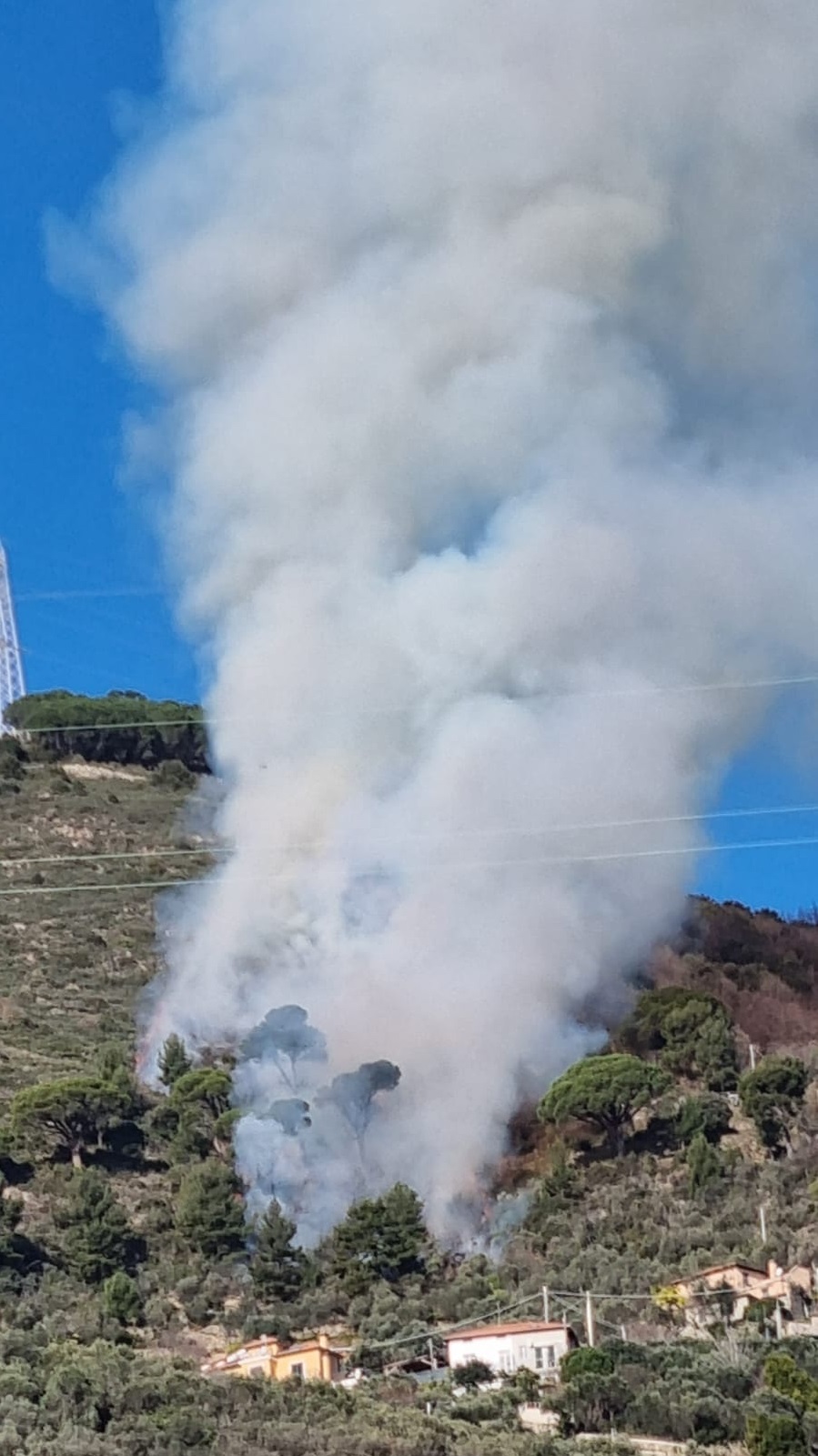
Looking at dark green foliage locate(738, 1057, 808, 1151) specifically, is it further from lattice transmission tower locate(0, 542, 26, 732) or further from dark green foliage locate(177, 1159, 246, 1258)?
lattice transmission tower locate(0, 542, 26, 732)

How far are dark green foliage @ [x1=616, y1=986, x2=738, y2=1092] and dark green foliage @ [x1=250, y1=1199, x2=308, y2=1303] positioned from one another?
14.2 meters

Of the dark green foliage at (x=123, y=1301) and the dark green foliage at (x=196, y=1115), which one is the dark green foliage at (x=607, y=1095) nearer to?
the dark green foliage at (x=196, y=1115)

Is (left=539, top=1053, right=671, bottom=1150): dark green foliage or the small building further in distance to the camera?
(left=539, top=1053, right=671, bottom=1150): dark green foliage

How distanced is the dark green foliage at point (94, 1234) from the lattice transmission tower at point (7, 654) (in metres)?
41.2

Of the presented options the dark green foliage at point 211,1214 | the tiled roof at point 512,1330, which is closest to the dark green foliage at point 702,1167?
the dark green foliage at point 211,1214

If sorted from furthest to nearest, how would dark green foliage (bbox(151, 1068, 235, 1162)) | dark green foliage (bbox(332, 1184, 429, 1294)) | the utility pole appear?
dark green foliage (bbox(151, 1068, 235, 1162)), dark green foliage (bbox(332, 1184, 429, 1294)), the utility pole

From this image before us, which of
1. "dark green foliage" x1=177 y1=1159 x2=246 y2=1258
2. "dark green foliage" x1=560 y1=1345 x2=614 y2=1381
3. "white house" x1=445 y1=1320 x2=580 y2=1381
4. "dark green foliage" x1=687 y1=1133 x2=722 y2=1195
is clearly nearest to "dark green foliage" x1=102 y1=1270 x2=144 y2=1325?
"dark green foliage" x1=177 y1=1159 x2=246 y2=1258

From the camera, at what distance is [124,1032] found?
61.2 metres

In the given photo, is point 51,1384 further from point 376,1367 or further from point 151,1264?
point 151,1264

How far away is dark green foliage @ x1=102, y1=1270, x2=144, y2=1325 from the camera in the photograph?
3959 centimetres

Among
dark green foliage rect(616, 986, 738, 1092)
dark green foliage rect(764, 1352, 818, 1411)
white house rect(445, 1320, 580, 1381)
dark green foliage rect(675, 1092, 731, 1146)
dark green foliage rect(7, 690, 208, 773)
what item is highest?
dark green foliage rect(7, 690, 208, 773)

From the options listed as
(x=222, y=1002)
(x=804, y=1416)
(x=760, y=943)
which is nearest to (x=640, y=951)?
(x=760, y=943)

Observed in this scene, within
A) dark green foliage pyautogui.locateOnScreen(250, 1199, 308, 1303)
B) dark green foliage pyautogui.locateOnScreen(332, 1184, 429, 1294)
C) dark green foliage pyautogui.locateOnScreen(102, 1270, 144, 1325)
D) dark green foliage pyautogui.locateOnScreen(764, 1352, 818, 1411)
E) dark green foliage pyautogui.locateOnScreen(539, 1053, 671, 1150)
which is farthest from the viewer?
dark green foliage pyautogui.locateOnScreen(539, 1053, 671, 1150)

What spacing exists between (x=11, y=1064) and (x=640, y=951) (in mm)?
19216
